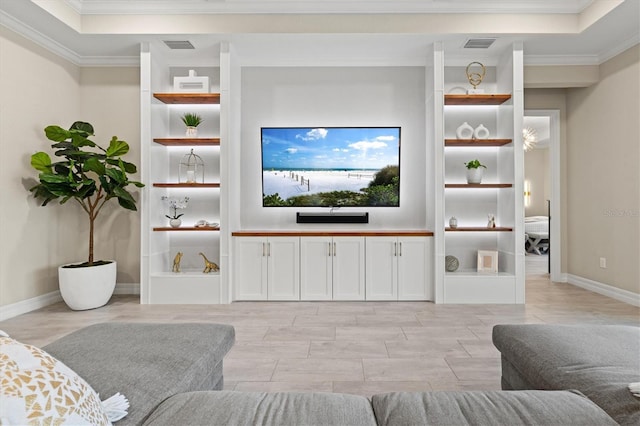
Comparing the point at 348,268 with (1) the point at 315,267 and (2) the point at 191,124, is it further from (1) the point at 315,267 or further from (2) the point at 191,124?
(2) the point at 191,124

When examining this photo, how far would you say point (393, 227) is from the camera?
5.19m

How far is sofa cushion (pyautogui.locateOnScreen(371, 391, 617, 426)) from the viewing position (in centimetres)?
117

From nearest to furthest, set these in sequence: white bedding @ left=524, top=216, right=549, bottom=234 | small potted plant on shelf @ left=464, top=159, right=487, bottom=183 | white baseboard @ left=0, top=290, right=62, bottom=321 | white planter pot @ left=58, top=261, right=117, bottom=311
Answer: white baseboard @ left=0, top=290, right=62, bottom=321
white planter pot @ left=58, top=261, right=117, bottom=311
small potted plant on shelf @ left=464, top=159, right=487, bottom=183
white bedding @ left=524, top=216, right=549, bottom=234

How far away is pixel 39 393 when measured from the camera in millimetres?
928

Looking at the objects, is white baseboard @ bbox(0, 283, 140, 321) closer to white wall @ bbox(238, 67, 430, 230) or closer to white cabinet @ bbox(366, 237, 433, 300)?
white wall @ bbox(238, 67, 430, 230)

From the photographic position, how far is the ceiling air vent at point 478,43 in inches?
177

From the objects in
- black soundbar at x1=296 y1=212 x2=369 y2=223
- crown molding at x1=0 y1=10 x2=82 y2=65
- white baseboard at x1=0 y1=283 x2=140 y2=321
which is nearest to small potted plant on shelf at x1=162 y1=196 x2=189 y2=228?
white baseboard at x1=0 y1=283 x2=140 y2=321

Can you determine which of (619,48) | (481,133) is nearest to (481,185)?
(481,133)

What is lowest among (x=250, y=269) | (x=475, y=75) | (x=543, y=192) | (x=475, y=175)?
(x=250, y=269)

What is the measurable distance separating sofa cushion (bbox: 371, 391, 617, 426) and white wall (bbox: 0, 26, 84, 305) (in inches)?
167

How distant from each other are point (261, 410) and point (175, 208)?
13.5 ft

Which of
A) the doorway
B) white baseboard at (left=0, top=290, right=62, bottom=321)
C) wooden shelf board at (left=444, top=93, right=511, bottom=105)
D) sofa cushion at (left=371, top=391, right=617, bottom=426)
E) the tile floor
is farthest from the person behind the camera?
the doorway

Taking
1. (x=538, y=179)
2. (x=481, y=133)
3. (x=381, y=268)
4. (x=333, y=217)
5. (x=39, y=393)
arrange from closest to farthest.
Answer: (x=39, y=393), (x=381, y=268), (x=481, y=133), (x=333, y=217), (x=538, y=179)

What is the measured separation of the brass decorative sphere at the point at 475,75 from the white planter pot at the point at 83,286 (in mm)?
4623
